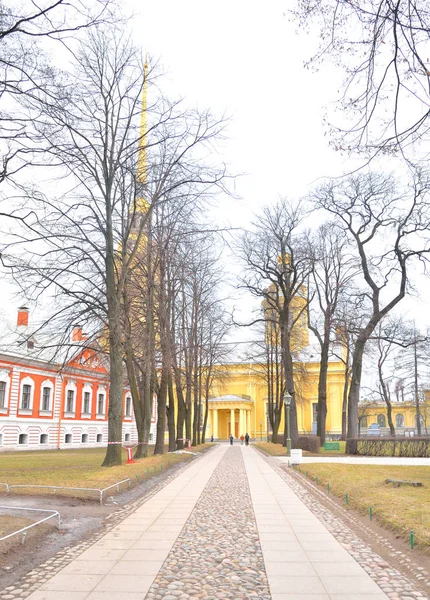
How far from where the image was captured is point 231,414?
247ft

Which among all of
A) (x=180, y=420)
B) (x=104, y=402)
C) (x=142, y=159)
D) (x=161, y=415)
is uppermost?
(x=142, y=159)

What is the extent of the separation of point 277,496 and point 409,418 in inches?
3009

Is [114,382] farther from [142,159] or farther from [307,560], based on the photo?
[307,560]

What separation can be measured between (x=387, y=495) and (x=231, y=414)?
64.7m

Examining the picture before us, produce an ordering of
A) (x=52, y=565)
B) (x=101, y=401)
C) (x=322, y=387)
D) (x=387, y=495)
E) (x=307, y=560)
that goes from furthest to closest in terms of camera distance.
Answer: (x=101, y=401), (x=322, y=387), (x=387, y=495), (x=307, y=560), (x=52, y=565)

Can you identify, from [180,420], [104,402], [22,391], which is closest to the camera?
[180,420]

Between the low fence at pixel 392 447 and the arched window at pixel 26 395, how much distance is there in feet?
76.8

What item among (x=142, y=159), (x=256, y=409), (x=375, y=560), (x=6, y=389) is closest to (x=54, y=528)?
(x=375, y=560)

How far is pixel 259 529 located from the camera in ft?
29.4

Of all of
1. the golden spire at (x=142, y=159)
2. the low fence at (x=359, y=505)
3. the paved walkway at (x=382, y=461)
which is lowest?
the paved walkway at (x=382, y=461)

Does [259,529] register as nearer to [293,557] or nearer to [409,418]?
[293,557]

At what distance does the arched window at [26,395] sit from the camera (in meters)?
39.0

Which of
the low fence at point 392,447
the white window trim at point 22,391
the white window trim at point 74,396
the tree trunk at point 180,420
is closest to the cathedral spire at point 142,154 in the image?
the tree trunk at point 180,420

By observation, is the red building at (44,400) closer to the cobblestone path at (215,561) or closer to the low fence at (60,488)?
the low fence at (60,488)
